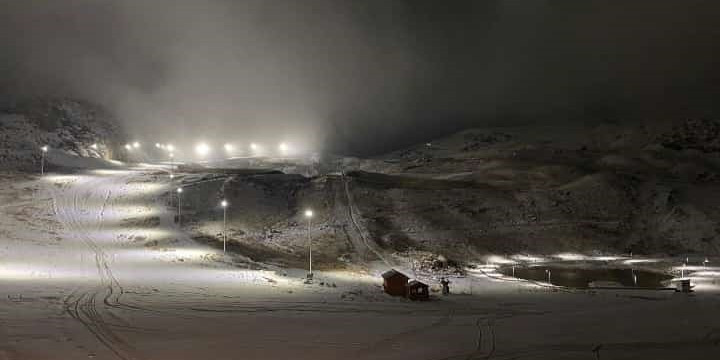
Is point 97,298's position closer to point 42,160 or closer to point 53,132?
point 42,160

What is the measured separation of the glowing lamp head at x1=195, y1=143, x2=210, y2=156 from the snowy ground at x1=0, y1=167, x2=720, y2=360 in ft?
307

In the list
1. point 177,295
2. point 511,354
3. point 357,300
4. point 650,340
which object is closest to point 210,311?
point 177,295

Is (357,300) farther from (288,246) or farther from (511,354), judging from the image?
(288,246)

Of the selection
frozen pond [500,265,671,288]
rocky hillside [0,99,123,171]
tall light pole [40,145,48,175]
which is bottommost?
frozen pond [500,265,671,288]

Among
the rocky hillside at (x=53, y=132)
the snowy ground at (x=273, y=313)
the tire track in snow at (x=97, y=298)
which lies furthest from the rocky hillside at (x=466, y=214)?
the rocky hillside at (x=53, y=132)

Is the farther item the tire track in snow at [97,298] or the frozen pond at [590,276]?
the frozen pond at [590,276]

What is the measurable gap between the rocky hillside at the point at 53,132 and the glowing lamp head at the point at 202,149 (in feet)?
80.0

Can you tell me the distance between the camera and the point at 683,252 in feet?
190

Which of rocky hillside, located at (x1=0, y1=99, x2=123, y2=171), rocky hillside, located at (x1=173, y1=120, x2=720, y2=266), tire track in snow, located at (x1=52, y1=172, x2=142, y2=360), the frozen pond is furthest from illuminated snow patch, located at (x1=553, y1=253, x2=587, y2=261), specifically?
rocky hillside, located at (x1=0, y1=99, x2=123, y2=171)

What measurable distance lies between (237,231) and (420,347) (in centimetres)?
4088

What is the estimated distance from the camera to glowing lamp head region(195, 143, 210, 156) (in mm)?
137188

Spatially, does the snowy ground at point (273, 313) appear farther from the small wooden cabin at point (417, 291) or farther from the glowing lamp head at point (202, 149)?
the glowing lamp head at point (202, 149)

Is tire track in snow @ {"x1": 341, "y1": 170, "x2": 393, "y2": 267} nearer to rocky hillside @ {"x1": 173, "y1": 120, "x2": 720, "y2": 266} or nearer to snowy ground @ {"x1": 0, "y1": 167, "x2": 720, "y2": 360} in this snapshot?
rocky hillside @ {"x1": 173, "y1": 120, "x2": 720, "y2": 266}

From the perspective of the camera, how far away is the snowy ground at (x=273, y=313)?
1611 cm
